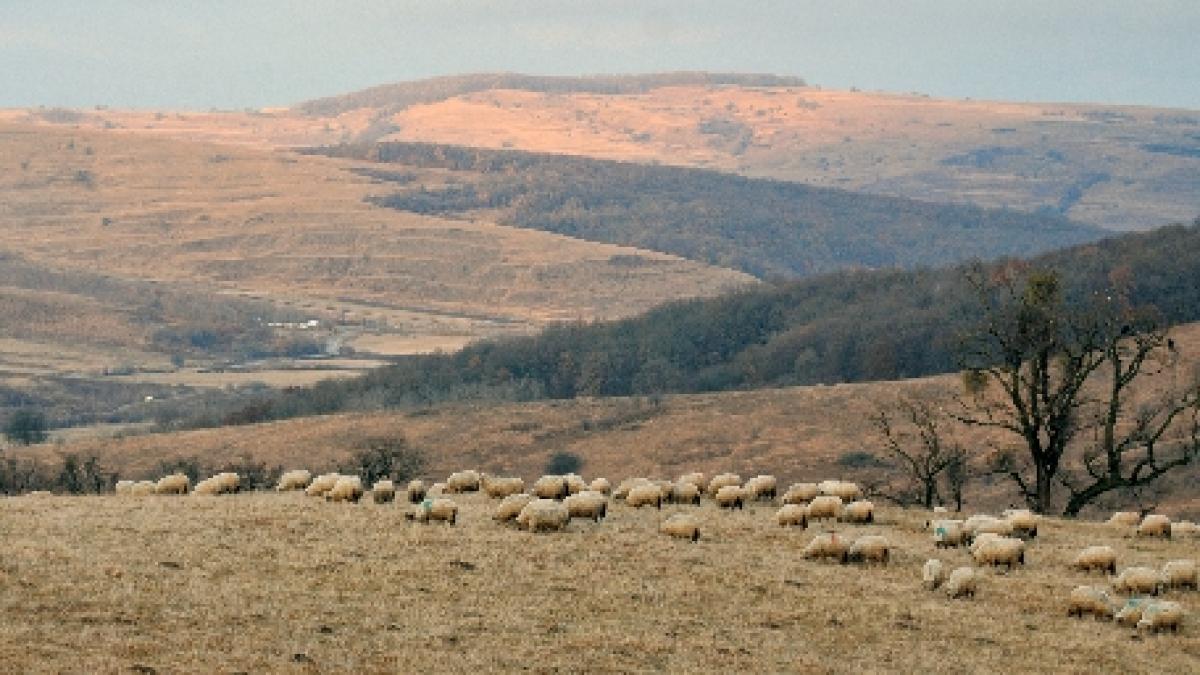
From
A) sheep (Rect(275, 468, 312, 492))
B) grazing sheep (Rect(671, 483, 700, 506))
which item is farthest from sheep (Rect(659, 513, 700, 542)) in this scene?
sheep (Rect(275, 468, 312, 492))

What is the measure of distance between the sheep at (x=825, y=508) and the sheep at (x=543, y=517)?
5.48 m

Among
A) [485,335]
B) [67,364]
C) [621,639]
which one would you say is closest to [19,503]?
[621,639]

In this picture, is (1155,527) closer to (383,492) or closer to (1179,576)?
(1179,576)

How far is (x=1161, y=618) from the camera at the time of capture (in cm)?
2494

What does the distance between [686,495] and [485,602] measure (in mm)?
11255

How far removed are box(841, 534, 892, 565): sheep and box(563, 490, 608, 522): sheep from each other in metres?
4.69

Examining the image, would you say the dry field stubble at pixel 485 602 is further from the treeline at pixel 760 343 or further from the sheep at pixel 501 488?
the treeline at pixel 760 343

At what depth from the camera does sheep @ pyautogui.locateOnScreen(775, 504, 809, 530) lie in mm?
32094

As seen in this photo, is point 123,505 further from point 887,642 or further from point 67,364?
point 67,364

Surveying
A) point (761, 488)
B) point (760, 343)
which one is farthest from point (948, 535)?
point (760, 343)

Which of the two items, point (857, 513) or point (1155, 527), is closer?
point (857, 513)

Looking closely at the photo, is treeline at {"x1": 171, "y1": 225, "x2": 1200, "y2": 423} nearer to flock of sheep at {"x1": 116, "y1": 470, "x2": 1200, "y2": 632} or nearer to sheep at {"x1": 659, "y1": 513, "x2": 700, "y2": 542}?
flock of sheep at {"x1": 116, "y1": 470, "x2": 1200, "y2": 632}

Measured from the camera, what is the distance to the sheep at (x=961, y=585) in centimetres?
2684

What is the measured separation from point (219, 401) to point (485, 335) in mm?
57585
